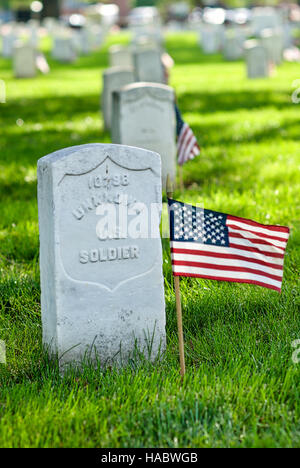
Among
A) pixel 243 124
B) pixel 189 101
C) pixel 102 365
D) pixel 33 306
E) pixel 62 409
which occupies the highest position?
pixel 189 101

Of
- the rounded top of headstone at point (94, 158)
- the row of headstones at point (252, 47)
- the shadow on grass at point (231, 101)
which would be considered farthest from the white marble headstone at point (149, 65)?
the rounded top of headstone at point (94, 158)

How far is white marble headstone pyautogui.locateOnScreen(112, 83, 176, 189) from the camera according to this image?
28.0 ft

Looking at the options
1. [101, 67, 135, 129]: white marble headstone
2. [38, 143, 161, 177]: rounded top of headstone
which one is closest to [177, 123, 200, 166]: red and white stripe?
[38, 143, 161, 177]: rounded top of headstone

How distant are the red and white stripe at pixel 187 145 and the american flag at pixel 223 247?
349 centimetres

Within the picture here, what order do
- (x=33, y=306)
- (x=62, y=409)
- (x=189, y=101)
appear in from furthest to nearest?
(x=189, y=101)
(x=33, y=306)
(x=62, y=409)

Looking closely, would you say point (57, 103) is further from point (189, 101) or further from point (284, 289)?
point (284, 289)

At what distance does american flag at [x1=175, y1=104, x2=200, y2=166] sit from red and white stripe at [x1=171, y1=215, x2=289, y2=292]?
11.5 ft

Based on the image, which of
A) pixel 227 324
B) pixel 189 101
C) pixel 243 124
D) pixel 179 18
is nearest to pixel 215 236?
pixel 227 324

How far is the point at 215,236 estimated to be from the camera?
4.10 metres

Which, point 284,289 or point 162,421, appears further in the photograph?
point 284,289

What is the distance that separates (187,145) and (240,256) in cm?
362

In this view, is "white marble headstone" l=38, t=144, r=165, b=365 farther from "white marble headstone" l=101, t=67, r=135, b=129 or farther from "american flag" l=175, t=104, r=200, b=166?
"white marble headstone" l=101, t=67, r=135, b=129
